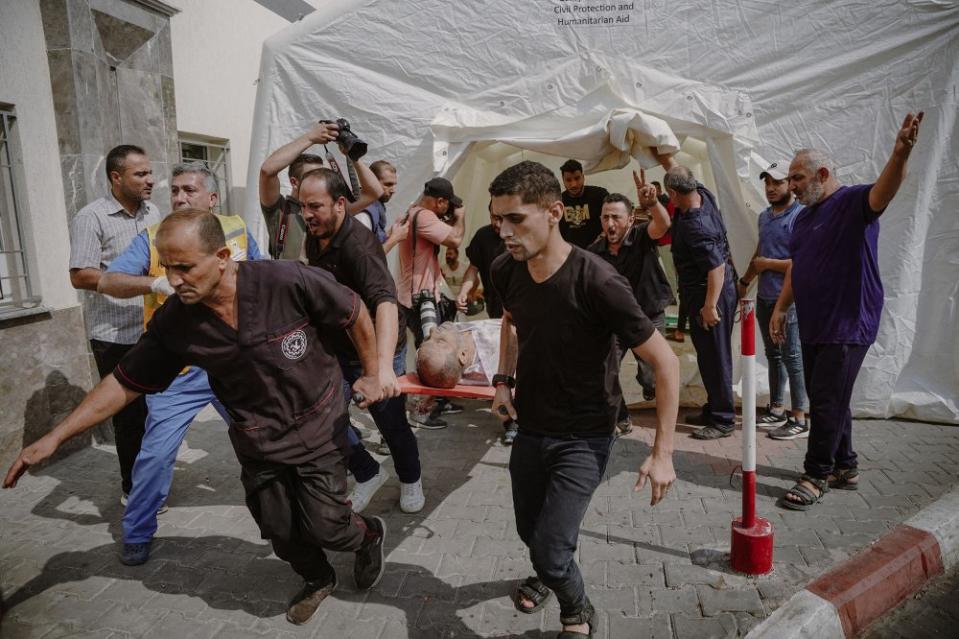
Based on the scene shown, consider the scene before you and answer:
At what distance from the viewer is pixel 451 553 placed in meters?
3.42

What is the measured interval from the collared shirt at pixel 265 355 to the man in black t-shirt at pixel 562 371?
789 millimetres

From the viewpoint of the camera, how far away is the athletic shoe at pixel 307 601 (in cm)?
286

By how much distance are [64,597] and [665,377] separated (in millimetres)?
2988

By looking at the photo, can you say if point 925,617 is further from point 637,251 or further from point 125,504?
point 125,504

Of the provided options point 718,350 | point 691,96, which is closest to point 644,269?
point 718,350

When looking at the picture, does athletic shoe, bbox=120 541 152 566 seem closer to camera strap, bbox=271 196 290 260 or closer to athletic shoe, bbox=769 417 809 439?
camera strap, bbox=271 196 290 260

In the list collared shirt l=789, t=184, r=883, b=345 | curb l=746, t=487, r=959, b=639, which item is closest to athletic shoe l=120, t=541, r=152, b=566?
curb l=746, t=487, r=959, b=639

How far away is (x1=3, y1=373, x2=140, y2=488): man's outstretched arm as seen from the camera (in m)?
2.39

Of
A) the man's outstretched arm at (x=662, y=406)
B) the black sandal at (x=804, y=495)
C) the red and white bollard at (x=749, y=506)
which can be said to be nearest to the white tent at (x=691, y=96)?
the black sandal at (x=804, y=495)

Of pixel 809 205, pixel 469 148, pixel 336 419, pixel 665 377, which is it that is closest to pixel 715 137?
pixel 809 205

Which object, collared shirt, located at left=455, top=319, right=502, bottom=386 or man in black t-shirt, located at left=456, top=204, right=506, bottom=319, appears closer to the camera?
collared shirt, located at left=455, top=319, right=502, bottom=386

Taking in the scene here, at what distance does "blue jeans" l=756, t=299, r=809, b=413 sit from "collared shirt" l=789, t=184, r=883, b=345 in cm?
111

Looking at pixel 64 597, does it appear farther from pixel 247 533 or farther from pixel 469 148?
pixel 469 148

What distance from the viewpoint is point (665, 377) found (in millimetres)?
2307
